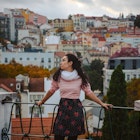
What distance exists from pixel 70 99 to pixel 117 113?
38.9 ft

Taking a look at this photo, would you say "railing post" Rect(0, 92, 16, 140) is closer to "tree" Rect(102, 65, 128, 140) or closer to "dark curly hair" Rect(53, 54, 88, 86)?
"dark curly hair" Rect(53, 54, 88, 86)

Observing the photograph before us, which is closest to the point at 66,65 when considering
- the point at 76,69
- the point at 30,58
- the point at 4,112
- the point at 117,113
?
the point at 76,69

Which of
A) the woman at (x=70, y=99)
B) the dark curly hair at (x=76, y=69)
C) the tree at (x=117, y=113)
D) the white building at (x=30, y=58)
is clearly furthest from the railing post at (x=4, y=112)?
the white building at (x=30, y=58)

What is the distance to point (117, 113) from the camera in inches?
669

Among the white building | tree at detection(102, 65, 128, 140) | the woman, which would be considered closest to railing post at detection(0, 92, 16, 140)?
the woman

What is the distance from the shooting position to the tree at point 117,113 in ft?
53.2

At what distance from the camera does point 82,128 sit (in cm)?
531

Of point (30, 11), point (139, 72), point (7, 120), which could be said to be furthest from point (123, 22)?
point (7, 120)

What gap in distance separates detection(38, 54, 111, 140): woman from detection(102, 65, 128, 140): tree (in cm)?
1003

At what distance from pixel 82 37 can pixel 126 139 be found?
100712mm

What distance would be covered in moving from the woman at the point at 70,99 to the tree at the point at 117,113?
395 inches

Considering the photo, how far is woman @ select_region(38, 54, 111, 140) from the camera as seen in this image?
5.25 meters

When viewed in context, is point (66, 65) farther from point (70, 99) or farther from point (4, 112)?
point (4, 112)

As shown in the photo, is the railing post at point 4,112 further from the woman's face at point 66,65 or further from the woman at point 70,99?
the woman's face at point 66,65
